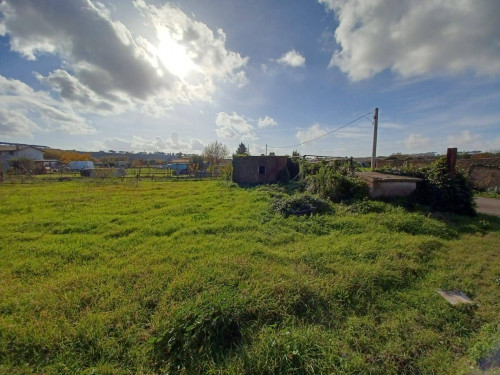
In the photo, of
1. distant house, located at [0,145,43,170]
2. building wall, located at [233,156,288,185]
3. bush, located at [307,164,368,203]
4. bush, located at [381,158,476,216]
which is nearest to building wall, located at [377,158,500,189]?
bush, located at [381,158,476,216]

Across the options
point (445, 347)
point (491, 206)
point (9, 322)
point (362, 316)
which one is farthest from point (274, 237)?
point (491, 206)

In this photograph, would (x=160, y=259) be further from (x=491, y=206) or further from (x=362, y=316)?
(x=491, y=206)

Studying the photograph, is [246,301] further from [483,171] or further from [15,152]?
[15,152]

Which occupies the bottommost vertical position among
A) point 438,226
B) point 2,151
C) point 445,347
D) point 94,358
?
point 94,358

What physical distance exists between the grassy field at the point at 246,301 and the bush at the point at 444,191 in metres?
2.17

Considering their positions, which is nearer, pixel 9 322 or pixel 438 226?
pixel 9 322

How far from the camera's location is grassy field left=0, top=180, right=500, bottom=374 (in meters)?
2.24

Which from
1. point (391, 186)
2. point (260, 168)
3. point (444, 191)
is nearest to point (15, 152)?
point (260, 168)

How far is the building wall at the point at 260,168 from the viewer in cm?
1686

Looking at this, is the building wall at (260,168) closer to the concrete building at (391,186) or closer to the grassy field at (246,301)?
the concrete building at (391,186)

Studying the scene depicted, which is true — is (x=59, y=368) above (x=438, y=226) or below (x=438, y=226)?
below

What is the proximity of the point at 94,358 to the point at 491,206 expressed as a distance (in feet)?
48.3

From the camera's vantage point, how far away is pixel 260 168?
17.0 meters

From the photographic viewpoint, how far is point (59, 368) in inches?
85.1
